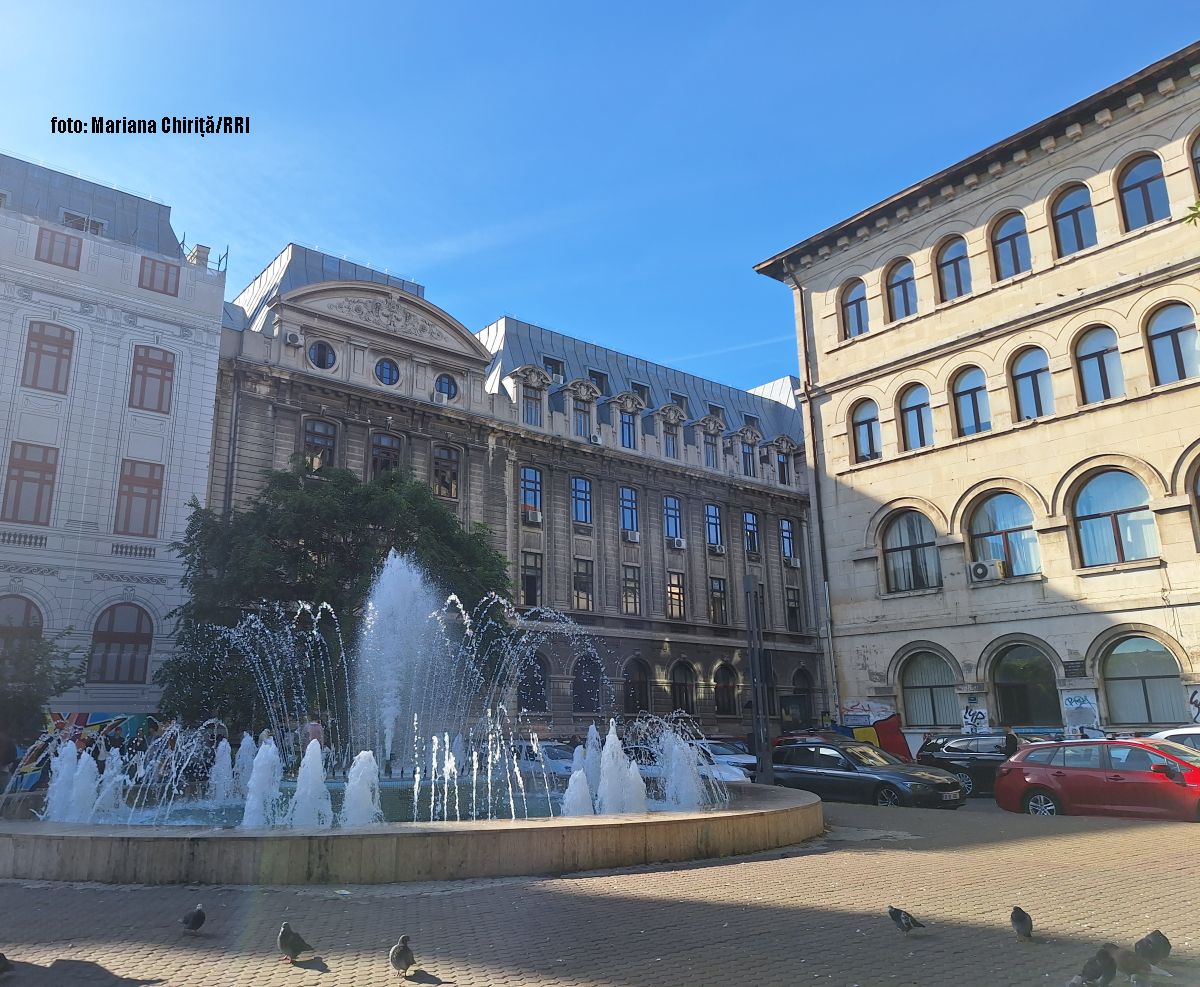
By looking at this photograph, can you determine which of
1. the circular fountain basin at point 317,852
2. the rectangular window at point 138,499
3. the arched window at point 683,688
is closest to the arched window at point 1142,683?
the circular fountain basin at point 317,852

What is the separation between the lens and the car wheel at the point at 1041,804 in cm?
1559

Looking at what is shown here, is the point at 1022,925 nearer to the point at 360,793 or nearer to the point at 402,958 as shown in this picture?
the point at 402,958

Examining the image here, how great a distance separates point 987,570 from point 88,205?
32.6 m

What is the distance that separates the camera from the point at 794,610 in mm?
51688

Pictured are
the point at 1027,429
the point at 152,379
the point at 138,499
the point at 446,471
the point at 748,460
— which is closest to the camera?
the point at 1027,429

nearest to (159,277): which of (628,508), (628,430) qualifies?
(628,430)

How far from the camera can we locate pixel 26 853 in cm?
891

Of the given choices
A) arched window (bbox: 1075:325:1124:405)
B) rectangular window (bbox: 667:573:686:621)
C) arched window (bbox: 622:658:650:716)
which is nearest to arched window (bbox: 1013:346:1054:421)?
arched window (bbox: 1075:325:1124:405)

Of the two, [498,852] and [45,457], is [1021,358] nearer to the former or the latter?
[498,852]

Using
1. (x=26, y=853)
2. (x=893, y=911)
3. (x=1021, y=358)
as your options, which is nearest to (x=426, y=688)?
(x=26, y=853)

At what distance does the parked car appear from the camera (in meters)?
17.1

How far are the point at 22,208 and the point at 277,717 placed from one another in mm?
21091

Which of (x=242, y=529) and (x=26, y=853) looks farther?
(x=242, y=529)

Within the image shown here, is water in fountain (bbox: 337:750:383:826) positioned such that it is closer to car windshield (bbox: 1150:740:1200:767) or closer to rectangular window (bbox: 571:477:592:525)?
car windshield (bbox: 1150:740:1200:767)
